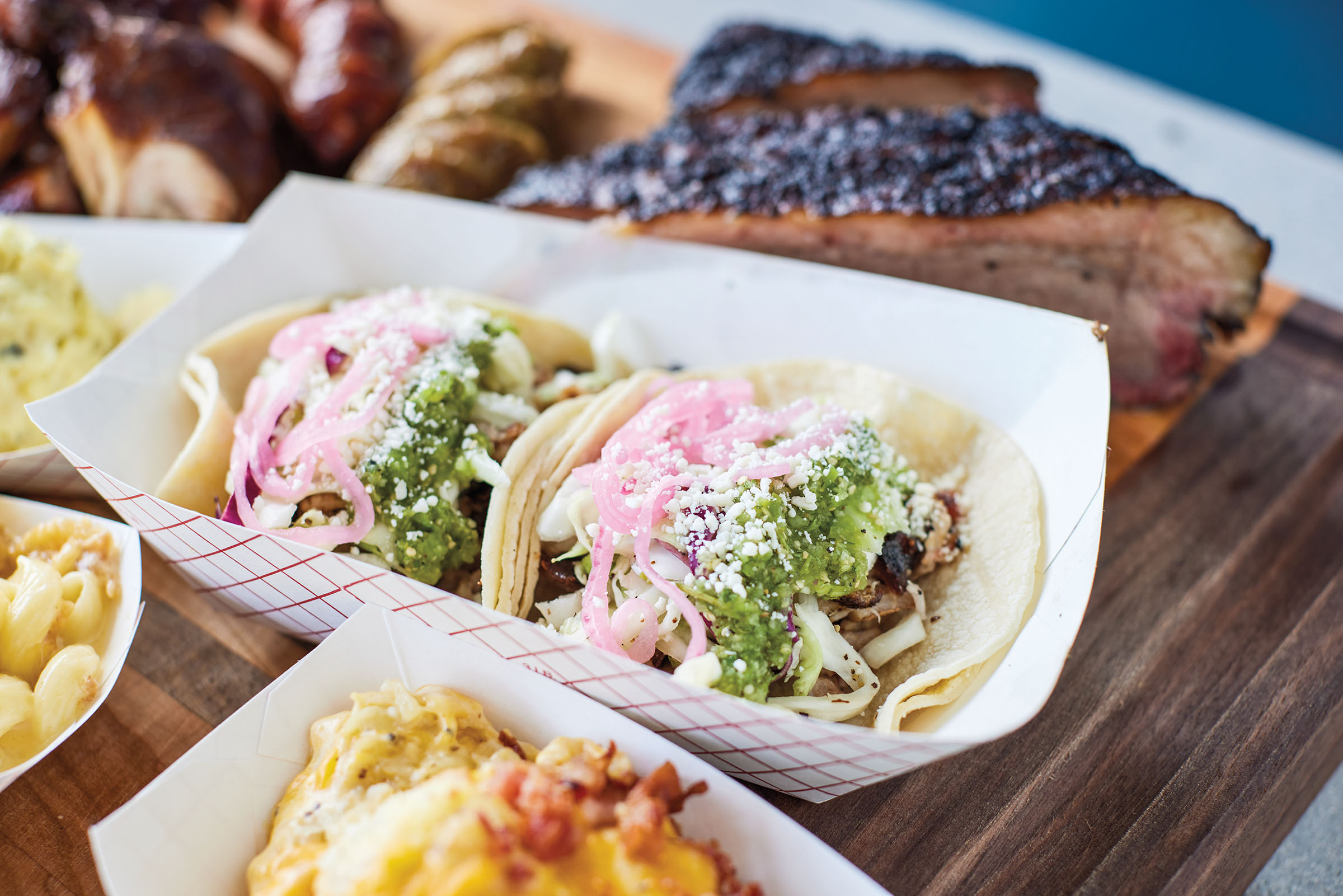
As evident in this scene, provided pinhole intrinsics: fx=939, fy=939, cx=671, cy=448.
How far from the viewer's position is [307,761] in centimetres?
189

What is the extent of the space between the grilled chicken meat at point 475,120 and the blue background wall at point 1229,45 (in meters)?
4.09

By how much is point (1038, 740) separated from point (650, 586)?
97 centimetres

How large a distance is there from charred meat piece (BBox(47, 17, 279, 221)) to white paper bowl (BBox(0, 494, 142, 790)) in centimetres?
143

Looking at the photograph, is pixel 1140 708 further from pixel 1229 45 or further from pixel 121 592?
→ pixel 1229 45

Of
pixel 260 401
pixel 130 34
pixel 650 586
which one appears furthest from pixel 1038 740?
pixel 130 34

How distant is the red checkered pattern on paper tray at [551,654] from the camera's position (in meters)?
1.69

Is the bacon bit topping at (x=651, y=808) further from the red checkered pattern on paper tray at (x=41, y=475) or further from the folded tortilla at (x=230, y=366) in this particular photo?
the red checkered pattern on paper tray at (x=41, y=475)

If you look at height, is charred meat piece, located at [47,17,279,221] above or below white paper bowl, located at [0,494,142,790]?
above


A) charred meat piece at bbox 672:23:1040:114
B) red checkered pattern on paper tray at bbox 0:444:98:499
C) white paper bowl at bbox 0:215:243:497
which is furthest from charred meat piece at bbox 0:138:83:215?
charred meat piece at bbox 672:23:1040:114

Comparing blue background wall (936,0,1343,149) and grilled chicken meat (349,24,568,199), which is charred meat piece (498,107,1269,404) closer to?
grilled chicken meat (349,24,568,199)

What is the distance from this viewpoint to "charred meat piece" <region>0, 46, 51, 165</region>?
3.47 m

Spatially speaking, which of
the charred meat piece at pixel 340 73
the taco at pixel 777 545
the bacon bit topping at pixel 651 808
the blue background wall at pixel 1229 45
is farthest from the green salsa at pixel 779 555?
the blue background wall at pixel 1229 45

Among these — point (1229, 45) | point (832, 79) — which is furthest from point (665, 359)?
point (1229, 45)

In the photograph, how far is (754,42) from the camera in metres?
3.68
